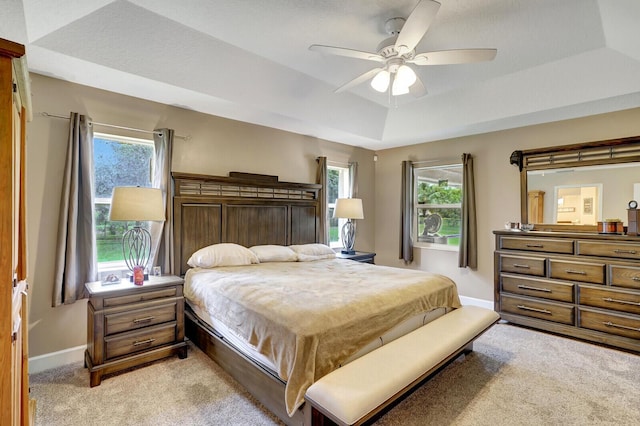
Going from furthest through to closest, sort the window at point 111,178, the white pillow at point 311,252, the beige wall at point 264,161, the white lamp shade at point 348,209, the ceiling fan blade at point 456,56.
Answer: the white lamp shade at point 348,209
the white pillow at point 311,252
the window at point 111,178
the beige wall at point 264,161
the ceiling fan blade at point 456,56

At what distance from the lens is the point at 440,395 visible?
7.70 ft

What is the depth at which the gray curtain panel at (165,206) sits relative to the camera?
3.25 meters

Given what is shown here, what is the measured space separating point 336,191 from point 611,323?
3846mm

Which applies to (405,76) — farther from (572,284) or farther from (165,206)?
(572,284)

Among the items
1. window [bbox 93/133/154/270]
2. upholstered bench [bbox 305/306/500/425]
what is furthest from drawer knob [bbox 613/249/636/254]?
window [bbox 93/133/154/270]

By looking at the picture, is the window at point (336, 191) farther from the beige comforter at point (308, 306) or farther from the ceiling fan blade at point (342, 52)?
the ceiling fan blade at point (342, 52)

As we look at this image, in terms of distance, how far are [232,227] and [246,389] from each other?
198cm

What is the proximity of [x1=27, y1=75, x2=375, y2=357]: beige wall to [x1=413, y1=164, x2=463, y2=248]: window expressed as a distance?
8.91ft

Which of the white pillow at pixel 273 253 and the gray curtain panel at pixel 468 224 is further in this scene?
the gray curtain panel at pixel 468 224

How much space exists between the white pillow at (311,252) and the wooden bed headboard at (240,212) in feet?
1.19

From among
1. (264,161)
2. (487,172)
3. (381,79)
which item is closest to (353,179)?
(264,161)

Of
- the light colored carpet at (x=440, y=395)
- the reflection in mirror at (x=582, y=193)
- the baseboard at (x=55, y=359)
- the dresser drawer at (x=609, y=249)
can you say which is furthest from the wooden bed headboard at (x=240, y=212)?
the dresser drawer at (x=609, y=249)

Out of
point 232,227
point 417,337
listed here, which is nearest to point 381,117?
point 232,227

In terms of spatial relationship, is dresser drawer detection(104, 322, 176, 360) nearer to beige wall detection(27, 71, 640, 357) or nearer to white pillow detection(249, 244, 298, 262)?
beige wall detection(27, 71, 640, 357)
